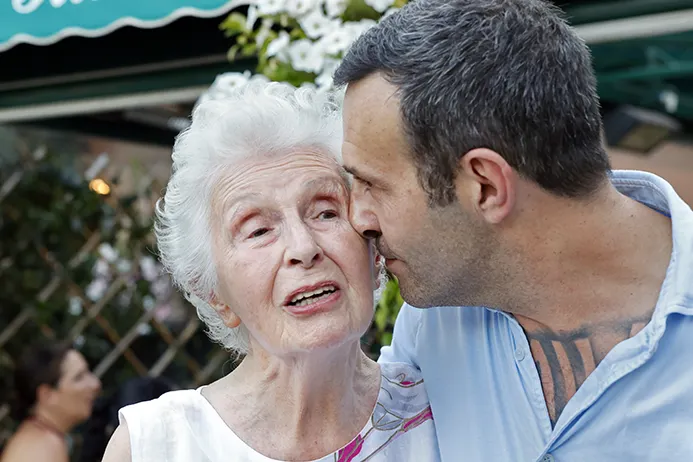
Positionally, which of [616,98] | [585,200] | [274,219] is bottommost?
[616,98]

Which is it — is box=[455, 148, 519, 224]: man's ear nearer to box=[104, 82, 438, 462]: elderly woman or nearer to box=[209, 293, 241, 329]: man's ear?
box=[104, 82, 438, 462]: elderly woman

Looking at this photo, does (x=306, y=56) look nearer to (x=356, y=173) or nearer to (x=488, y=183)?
(x=356, y=173)

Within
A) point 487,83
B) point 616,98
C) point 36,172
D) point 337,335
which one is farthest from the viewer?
point 616,98

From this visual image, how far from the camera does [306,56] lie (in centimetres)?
229

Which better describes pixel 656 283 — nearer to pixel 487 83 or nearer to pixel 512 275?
pixel 512 275

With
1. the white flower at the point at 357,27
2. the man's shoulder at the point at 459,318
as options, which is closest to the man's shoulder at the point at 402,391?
the man's shoulder at the point at 459,318

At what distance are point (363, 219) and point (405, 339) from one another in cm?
40

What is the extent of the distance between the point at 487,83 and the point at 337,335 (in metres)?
0.51

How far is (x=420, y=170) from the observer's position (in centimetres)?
152

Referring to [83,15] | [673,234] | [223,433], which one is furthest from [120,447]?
[83,15]

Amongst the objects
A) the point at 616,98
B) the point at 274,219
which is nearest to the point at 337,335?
the point at 274,219

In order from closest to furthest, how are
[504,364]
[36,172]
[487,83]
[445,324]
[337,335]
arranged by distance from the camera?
[487,83], [337,335], [504,364], [445,324], [36,172]

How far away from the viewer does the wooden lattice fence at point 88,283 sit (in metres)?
4.06

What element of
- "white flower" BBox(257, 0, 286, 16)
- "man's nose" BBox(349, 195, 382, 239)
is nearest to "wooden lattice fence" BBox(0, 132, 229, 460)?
"white flower" BBox(257, 0, 286, 16)
